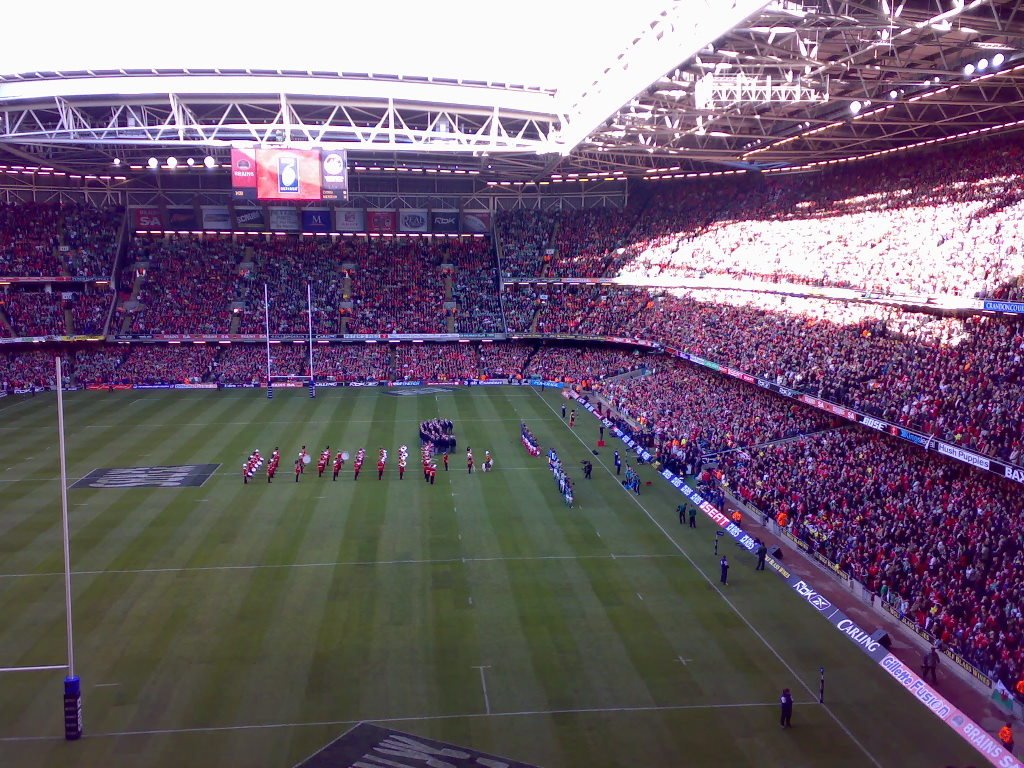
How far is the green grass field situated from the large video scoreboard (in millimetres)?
13197

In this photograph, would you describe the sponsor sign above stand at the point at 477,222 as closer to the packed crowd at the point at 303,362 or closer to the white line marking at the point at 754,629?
the packed crowd at the point at 303,362

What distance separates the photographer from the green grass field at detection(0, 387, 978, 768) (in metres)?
14.8

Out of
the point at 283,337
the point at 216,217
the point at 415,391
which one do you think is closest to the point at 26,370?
the point at 283,337

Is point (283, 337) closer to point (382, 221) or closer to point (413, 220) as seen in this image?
point (382, 221)

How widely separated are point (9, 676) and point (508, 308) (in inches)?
1834

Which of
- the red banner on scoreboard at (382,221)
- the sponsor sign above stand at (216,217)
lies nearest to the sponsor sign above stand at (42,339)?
the sponsor sign above stand at (216,217)

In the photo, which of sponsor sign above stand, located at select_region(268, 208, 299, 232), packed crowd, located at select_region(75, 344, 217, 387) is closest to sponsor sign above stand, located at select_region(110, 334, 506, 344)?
packed crowd, located at select_region(75, 344, 217, 387)

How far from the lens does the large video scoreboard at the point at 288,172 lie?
1432 inches

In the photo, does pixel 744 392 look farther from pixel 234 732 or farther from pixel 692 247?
pixel 234 732

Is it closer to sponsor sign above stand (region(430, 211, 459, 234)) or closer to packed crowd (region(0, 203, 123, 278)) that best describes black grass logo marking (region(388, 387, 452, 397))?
sponsor sign above stand (region(430, 211, 459, 234))

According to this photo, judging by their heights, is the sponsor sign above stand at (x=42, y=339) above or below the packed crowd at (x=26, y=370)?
above

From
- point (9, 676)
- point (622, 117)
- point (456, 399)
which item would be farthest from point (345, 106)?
point (9, 676)

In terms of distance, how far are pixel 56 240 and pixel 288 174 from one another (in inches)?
1222

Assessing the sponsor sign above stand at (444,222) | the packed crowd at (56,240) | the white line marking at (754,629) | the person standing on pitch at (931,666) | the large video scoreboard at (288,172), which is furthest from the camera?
the sponsor sign above stand at (444,222)
